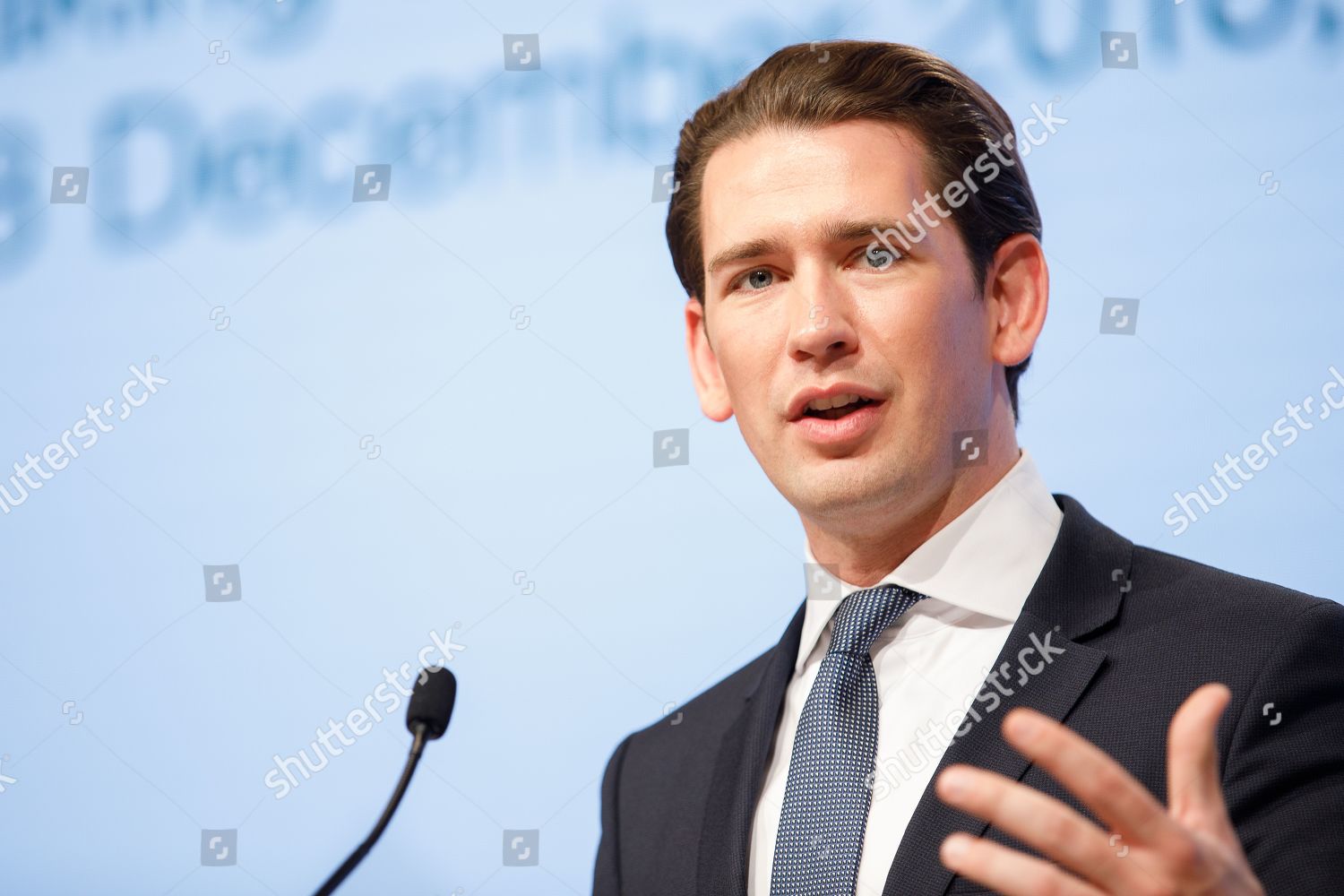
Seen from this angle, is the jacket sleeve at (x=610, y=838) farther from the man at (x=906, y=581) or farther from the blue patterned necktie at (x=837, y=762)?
the blue patterned necktie at (x=837, y=762)

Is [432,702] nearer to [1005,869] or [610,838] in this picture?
[610,838]

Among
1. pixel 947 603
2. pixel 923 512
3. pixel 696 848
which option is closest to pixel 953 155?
pixel 923 512

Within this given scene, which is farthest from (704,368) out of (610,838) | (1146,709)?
(1146,709)

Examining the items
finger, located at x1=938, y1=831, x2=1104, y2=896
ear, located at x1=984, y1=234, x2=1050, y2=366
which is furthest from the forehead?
finger, located at x1=938, y1=831, x2=1104, y2=896

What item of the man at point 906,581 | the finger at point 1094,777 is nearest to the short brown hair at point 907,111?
the man at point 906,581

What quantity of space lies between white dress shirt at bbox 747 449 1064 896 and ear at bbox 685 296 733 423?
1.32ft

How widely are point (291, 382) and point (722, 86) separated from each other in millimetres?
1013

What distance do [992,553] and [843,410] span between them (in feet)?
0.90

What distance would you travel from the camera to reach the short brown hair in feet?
5.93

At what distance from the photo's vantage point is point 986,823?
1.42 metres

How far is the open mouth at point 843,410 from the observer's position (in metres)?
1.68

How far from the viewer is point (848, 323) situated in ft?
5.48

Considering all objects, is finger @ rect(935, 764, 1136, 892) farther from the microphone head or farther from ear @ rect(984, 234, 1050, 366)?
ear @ rect(984, 234, 1050, 366)

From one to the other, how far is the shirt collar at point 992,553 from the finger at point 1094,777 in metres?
0.67
